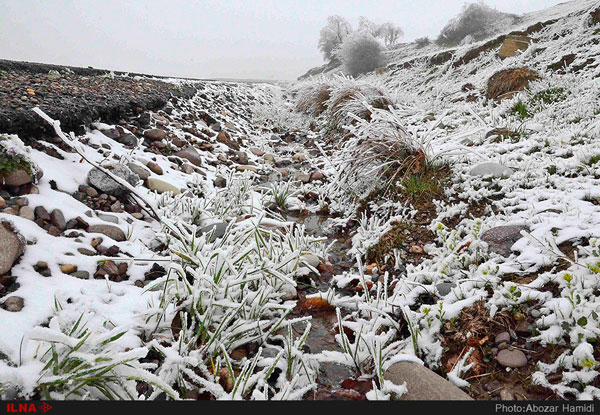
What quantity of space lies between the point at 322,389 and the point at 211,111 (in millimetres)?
6957

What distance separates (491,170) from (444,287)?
5.20ft

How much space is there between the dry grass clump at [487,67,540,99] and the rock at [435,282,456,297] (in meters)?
5.54

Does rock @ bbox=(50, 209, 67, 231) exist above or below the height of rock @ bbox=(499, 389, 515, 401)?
above

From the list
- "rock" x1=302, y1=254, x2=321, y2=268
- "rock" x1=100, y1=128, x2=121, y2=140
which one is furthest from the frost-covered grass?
"rock" x1=100, y1=128, x2=121, y2=140

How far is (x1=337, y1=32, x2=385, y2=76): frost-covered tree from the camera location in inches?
1012

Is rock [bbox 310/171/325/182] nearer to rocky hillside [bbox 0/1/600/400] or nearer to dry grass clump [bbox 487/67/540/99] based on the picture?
rocky hillside [bbox 0/1/600/400]

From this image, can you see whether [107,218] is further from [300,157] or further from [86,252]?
[300,157]

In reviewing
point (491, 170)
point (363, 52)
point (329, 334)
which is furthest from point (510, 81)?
point (363, 52)

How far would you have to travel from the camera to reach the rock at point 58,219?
89.4 inches

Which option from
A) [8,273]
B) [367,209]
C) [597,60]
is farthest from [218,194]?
[597,60]

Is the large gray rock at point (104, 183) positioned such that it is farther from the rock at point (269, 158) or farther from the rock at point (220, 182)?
the rock at point (269, 158)

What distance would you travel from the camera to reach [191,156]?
4.62m

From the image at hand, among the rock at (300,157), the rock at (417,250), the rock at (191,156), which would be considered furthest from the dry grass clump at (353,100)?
the rock at (417,250)

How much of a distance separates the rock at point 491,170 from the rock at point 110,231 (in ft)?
10.1
